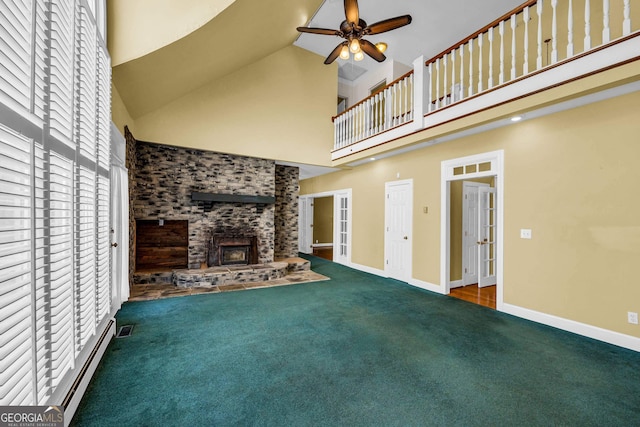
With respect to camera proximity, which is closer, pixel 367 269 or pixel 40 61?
pixel 40 61

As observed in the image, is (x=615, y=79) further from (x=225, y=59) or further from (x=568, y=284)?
(x=225, y=59)

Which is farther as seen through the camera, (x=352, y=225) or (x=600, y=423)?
(x=352, y=225)

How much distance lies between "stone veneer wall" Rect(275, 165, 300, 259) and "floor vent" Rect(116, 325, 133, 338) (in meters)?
4.12

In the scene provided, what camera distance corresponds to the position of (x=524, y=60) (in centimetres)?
357

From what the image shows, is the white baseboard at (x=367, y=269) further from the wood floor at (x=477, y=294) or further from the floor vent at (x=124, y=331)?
the floor vent at (x=124, y=331)

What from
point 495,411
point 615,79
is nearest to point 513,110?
point 615,79

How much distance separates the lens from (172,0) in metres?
3.08

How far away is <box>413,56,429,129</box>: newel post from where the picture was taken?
4.61 m

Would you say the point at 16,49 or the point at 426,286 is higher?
the point at 16,49

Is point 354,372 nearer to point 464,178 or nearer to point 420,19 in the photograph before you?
point 464,178

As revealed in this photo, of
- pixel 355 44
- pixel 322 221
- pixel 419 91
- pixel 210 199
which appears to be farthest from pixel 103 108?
pixel 322 221

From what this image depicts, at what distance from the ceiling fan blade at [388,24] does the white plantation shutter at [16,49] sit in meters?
3.90

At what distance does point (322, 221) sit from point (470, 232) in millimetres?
6603

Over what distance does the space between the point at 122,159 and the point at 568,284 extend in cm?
644
